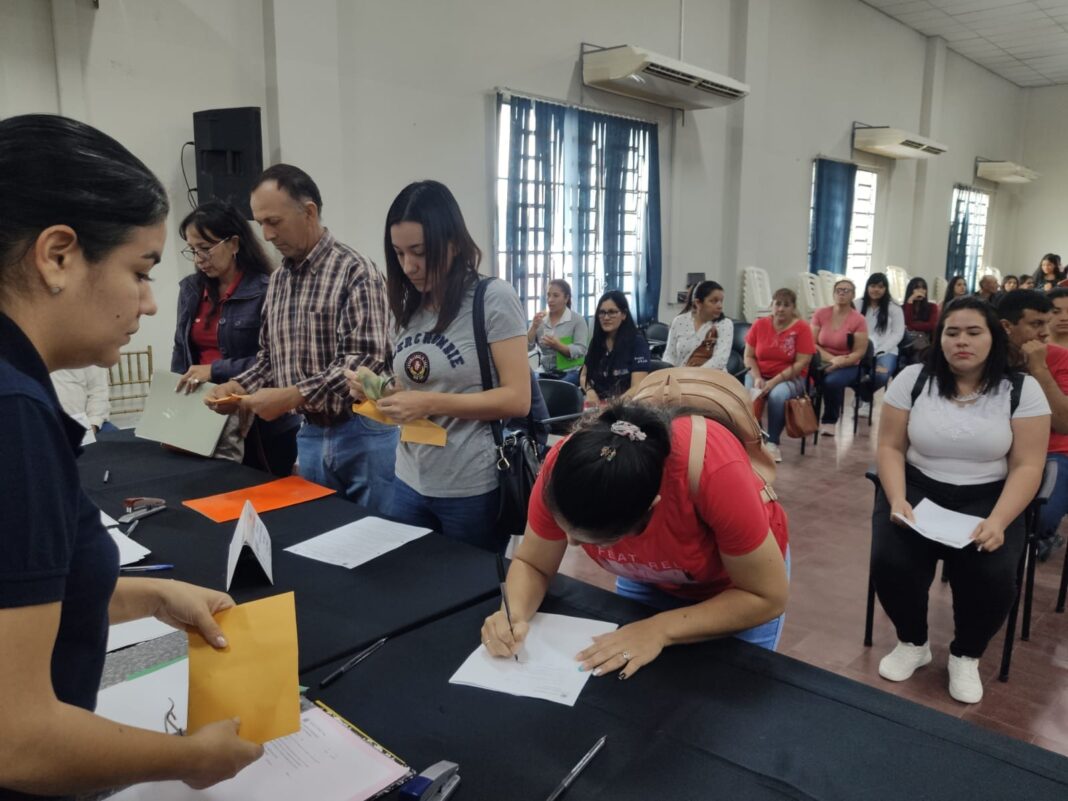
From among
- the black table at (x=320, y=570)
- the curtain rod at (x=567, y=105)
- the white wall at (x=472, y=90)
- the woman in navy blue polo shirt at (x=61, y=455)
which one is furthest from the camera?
the curtain rod at (x=567, y=105)

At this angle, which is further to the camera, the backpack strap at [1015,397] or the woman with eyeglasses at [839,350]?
the woman with eyeglasses at [839,350]

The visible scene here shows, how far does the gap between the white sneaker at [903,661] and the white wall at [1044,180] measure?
12.8 metres

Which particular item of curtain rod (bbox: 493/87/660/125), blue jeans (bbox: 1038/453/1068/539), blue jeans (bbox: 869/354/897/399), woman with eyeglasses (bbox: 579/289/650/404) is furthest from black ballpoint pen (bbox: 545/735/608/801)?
blue jeans (bbox: 869/354/897/399)

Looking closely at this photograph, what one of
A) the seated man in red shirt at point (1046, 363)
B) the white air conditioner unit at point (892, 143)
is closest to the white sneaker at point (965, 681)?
the seated man in red shirt at point (1046, 363)

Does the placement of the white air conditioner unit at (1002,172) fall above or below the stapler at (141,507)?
above

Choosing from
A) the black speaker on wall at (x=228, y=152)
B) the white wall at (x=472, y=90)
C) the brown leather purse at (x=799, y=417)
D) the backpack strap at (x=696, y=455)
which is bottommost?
the brown leather purse at (x=799, y=417)

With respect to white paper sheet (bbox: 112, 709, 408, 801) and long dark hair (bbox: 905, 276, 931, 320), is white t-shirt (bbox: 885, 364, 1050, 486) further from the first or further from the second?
long dark hair (bbox: 905, 276, 931, 320)

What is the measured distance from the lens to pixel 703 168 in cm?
698

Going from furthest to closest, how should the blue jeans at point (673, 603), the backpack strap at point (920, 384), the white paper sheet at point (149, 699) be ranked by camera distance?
the backpack strap at point (920, 384)
the blue jeans at point (673, 603)
the white paper sheet at point (149, 699)

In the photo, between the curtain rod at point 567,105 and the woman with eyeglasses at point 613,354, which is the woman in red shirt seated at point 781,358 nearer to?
the woman with eyeglasses at point 613,354

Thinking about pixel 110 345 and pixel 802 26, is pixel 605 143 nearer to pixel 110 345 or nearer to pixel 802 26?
pixel 802 26

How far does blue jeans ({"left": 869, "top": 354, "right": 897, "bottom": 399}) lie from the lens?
5851 mm

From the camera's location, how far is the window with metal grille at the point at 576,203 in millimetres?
5320

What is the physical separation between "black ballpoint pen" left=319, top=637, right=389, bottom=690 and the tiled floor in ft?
5.62
